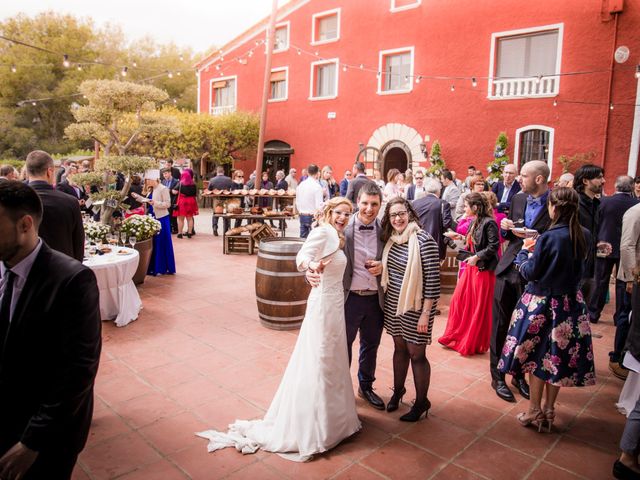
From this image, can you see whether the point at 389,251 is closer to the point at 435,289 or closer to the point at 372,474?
the point at 435,289

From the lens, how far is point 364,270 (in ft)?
11.6

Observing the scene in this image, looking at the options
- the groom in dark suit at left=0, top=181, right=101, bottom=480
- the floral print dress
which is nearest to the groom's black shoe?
the floral print dress

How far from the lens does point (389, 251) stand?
3498mm

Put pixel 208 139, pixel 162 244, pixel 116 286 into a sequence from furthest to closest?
pixel 208 139, pixel 162 244, pixel 116 286

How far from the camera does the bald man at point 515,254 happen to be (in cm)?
388

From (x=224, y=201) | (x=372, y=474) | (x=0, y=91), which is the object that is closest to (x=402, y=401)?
(x=372, y=474)

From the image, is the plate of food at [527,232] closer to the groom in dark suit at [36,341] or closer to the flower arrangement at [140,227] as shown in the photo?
the groom in dark suit at [36,341]

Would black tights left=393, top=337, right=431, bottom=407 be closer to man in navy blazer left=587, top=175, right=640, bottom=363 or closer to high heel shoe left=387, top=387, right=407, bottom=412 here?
high heel shoe left=387, top=387, right=407, bottom=412

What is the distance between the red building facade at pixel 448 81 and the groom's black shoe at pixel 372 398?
11.0m

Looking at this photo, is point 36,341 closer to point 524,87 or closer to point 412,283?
point 412,283

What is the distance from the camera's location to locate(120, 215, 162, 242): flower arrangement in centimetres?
678

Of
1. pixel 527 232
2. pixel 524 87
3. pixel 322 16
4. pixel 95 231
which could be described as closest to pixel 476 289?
pixel 527 232

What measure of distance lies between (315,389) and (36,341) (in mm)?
1771

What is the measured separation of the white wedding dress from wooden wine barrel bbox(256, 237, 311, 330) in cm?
188
